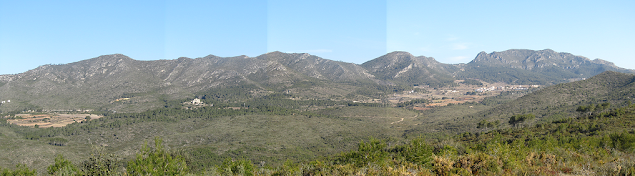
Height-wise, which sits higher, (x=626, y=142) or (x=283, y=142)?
(x=626, y=142)

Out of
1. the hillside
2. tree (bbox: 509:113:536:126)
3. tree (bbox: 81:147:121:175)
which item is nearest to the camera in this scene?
tree (bbox: 81:147:121:175)

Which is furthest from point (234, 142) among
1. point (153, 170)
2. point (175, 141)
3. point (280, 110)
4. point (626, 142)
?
point (626, 142)

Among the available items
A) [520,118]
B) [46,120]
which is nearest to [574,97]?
[520,118]

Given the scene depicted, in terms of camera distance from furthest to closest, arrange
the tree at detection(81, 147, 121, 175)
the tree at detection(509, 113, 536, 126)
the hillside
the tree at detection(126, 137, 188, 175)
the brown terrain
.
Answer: the brown terrain < the hillside < the tree at detection(509, 113, 536, 126) < the tree at detection(81, 147, 121, 175) < the tree at detection(126, 137, 188, 175)

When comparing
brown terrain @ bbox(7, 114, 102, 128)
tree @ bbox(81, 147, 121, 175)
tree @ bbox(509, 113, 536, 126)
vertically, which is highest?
tree @ bbox(81, 147, 121, 175)

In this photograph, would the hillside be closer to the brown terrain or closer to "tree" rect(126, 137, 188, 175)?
"tree" rect(126, 137, 188, 175)

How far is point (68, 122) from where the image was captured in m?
151

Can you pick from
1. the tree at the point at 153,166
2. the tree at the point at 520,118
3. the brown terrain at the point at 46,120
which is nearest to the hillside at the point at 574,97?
the tree at the point at 520,118

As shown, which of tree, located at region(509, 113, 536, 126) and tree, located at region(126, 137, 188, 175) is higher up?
tree, located at region(126, 137, 188, 175)

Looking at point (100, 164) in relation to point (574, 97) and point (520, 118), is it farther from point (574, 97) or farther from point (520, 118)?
point (574, 97)

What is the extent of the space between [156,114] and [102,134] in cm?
4620

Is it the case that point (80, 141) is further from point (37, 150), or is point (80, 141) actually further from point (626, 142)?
point (626, 142)

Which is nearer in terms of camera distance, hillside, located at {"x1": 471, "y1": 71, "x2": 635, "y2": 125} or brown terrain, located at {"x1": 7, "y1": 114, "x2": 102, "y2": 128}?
hillside, located at {"x1": 471, "y1": 71, "x2": 635, "y2": 125}

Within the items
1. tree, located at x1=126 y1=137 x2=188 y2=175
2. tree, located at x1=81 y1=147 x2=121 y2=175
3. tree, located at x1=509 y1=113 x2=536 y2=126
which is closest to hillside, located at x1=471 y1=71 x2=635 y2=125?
tree, located at x1=509 y1=113 x2=536 y2=126
